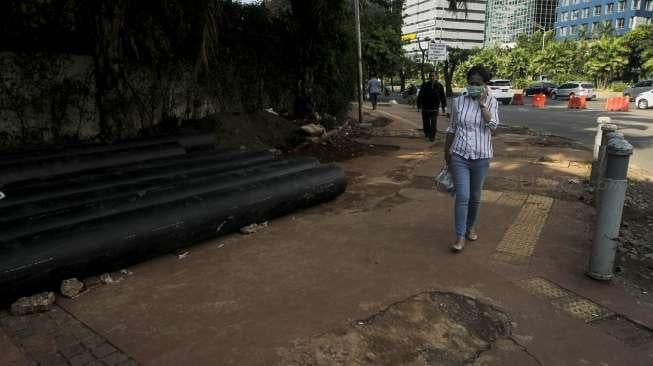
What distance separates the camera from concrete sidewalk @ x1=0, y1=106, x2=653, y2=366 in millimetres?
3020

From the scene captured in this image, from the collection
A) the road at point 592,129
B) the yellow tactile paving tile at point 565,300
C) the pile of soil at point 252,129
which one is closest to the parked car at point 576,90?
the road at point 592,129

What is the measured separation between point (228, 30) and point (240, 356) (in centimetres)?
921

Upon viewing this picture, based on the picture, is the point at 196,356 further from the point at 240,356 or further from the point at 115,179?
the point at 115,179

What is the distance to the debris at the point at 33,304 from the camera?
11.2ft

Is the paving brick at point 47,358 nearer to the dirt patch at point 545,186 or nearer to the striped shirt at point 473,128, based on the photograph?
the striped shirt at point 473,128

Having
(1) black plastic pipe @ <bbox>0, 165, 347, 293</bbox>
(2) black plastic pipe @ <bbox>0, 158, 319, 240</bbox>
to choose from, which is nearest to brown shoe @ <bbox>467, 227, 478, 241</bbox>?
(1) black plastic pipe @ <bbox>0, 165, 347, 293</bbox>

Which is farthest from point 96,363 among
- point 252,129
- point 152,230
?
point 252,129

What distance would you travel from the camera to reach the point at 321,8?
11.7 meters

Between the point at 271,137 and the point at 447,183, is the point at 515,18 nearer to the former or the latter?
the point at 271,137

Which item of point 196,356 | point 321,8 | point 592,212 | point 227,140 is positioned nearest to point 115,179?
point 196,356

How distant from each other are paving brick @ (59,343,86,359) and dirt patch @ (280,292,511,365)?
4.01 feet

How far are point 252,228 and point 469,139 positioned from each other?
2406 mm

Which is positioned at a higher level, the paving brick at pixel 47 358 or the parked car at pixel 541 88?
the paving brick at pixel 47 358

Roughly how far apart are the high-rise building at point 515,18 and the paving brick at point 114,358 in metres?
124
